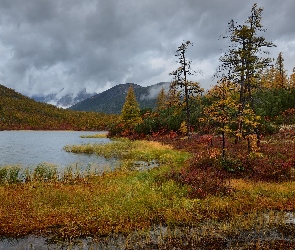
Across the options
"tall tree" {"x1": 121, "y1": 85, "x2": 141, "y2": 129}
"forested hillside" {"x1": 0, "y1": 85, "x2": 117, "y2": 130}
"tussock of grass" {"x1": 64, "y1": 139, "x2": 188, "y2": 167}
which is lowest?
"tussock of grass" {"x1": 64, "y1": 139, "x2": 188, "y2": 167}

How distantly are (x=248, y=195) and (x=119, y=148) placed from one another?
27.0 metres

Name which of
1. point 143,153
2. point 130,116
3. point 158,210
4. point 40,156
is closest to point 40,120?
point 130,116

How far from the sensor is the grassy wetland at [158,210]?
381 inches

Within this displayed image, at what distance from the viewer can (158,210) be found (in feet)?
39.4

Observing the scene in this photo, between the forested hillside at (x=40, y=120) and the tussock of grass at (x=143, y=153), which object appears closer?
the tussock of grass at (x=143, y=153)

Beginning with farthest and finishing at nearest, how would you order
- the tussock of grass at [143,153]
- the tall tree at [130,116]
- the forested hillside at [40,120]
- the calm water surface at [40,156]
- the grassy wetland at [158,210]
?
the forested hillside at [40,120]
the tall tree at [130,116]
the calm water surface at [40,156]
the tussock of grass at [143,153]
the grassy wetland at [158,210]

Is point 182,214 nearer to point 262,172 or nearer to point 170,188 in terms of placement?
point 170,188

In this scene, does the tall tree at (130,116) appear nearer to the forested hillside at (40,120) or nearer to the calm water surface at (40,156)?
the calm water surface at (40,156)

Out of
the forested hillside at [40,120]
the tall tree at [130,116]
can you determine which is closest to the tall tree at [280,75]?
the tall tree at [130,116]

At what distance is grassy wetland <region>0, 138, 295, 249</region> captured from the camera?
9.67 metres

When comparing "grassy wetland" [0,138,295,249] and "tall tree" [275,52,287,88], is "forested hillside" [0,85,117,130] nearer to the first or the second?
"tall tree" [275,52,287,88]

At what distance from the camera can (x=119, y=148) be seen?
39625 mm

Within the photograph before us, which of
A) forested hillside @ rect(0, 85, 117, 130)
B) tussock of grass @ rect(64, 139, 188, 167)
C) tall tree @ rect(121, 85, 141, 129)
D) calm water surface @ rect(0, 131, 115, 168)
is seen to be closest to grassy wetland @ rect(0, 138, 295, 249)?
tussock of grass @ rect(64, 139, 188, 167)

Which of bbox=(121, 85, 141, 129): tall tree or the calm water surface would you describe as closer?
the calm water surface
